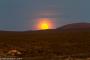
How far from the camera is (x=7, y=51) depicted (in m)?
34.0

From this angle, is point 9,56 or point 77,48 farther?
point 77,48

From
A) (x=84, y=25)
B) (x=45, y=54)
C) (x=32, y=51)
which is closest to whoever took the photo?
(x=45, y=54)

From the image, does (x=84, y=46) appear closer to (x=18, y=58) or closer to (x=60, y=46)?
(x=60, y=46)

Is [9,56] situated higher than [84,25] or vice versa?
[84,25]

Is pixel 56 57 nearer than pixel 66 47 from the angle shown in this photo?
Yes

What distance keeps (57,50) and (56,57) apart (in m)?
5.94

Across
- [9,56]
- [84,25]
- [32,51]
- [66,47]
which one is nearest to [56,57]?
[9,56]

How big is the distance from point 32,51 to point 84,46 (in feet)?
14.7

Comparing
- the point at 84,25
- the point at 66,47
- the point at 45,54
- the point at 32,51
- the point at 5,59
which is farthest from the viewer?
the point at 84,25

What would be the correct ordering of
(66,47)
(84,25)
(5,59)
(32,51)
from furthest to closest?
(84,25) → (66,47) → (32,51) → (5,59)

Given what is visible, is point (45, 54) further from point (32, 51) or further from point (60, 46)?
point (60, 46)

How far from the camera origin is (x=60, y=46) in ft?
127

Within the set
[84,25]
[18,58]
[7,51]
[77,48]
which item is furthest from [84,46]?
[84,25]

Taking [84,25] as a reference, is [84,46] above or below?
below
